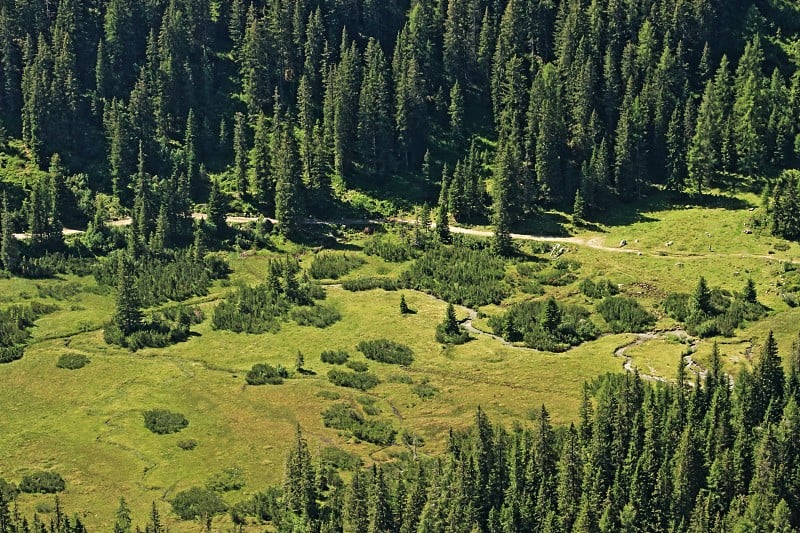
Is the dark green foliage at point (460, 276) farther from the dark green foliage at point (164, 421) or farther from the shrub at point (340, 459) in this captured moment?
the dark green foliage at point (164, 421)

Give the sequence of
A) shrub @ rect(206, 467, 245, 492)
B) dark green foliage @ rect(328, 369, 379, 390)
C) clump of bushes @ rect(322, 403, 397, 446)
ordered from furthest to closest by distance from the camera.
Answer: dark green foliage @ rect(328, 369, 379, 390) → clump of bushes @ rect(322, 403, 397, 446) → shrub @ rect(206, 467, 245, 492)

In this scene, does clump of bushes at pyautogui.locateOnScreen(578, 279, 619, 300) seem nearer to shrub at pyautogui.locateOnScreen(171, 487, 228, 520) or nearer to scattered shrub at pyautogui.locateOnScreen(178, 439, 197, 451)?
scattered shrub at pyautogui.locateOnScreen(178, 439, 197, 451)

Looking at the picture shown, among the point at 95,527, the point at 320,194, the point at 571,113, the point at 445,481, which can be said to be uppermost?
the point at 571,113

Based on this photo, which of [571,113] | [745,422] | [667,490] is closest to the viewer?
[667,490]

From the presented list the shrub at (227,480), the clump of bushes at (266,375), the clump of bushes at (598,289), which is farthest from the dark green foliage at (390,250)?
the shrub at (227,480)

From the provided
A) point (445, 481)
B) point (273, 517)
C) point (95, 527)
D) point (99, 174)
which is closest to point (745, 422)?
point (445, 481)

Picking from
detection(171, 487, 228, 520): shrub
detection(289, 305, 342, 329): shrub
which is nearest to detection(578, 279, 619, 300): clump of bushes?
detection(289, 305, 342, 329): shrub

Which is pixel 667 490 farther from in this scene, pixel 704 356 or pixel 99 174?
pixel 99 174

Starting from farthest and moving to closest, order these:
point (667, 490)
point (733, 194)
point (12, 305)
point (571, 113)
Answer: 1. point (571, 113)
2. point (733, 194)
3. point (12, 305)
4. point (667, 490)
